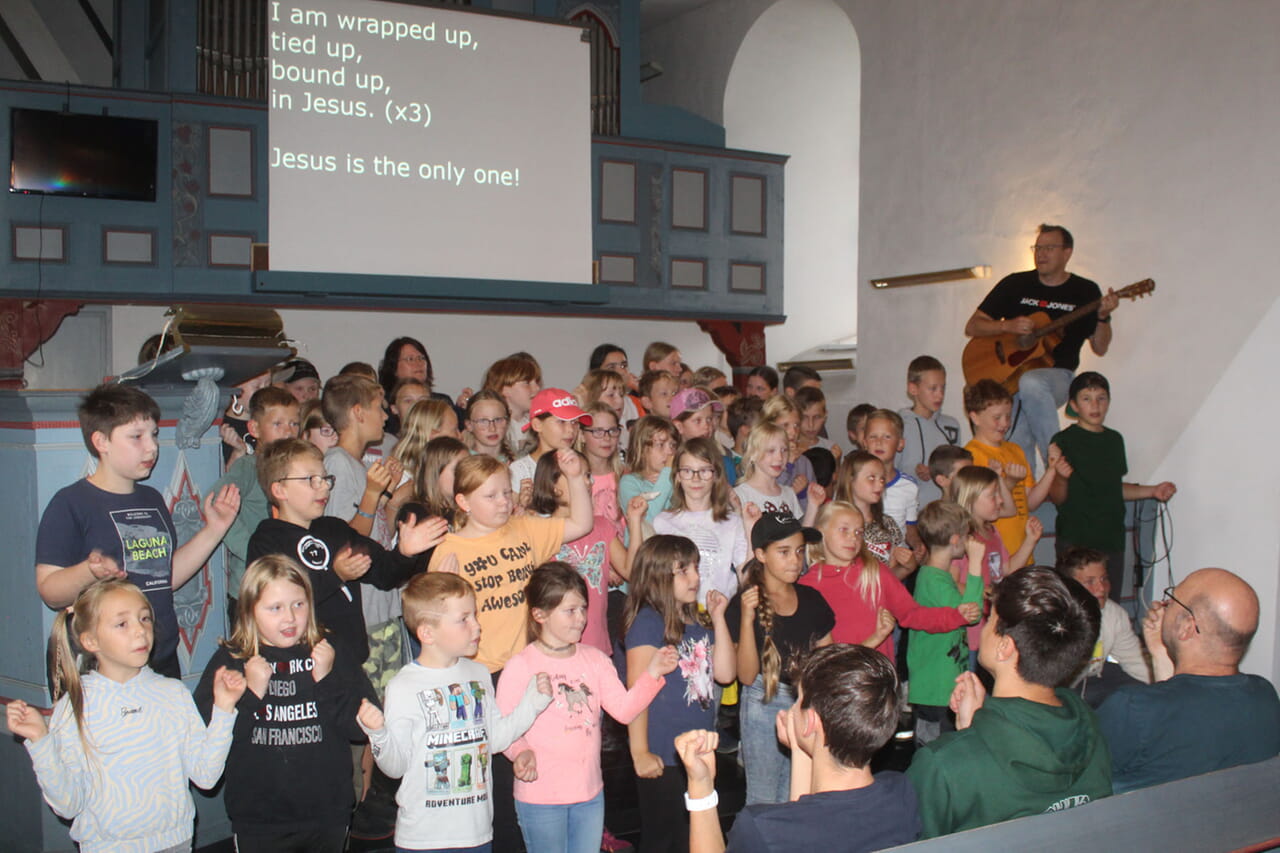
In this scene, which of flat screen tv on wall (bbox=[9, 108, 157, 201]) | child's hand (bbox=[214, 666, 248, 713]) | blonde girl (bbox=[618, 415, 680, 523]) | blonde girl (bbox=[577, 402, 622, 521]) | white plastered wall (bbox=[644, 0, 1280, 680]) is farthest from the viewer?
flat screen tv on wall (bbox=[9, 108, 157, 201])

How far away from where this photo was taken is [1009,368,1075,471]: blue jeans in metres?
6.75

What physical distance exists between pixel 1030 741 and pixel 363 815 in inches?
104

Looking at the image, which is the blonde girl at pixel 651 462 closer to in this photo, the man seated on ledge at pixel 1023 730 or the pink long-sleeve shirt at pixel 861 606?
the pink long-sleeve shirt at pixel 861 606

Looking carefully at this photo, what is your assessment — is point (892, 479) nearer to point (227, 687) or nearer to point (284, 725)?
point (284, 725)

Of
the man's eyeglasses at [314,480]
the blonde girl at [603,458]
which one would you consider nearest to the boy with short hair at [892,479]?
the blonde girl at [603,458]

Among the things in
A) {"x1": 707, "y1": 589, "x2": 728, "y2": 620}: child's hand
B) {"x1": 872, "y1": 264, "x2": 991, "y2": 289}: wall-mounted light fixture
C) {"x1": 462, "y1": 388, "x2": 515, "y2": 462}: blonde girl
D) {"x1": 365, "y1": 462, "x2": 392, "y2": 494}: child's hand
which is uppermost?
{"x1": 872, "y1": 264, "x2": 991, "y2": 289}: wall-mounted light fixture

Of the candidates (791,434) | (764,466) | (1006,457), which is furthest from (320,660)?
(1006,457)

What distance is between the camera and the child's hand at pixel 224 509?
11.4 ft

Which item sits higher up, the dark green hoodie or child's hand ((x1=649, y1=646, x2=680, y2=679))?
child's hand ((x1=649, y1=646, x2=680, y2=679))

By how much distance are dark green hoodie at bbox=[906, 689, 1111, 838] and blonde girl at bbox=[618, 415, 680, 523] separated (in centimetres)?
244

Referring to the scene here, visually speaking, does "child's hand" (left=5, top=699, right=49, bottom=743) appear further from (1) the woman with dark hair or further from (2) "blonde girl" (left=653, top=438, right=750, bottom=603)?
(1) the woman with dark hair

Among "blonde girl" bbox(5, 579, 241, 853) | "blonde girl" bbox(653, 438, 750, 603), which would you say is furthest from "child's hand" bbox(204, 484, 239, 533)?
"blonde girl" bbox(653, 438, 750, 603)

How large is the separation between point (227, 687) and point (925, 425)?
462cm

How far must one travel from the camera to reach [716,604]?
11.2 ft
